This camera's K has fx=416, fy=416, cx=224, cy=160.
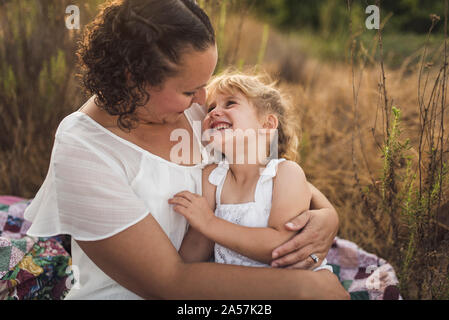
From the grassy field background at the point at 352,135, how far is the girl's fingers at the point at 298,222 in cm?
42

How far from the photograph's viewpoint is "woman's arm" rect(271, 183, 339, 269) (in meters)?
1.54

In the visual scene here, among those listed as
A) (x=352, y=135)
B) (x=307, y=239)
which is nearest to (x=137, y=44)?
(x=307, y=239)

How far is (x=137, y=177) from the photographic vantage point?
4.91 ft

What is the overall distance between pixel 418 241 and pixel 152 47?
1512 millimetres

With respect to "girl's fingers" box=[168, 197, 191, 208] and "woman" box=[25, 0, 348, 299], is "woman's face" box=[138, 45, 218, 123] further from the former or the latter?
"girl's fingers" box=[168, 197, 191, 208]

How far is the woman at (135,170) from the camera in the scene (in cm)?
136

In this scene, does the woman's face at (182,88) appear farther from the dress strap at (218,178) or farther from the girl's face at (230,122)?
the dress strap at (218,178)

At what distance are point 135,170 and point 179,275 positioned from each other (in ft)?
1.33

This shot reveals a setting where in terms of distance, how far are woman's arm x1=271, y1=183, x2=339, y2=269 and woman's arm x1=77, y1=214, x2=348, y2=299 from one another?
4.8 inches

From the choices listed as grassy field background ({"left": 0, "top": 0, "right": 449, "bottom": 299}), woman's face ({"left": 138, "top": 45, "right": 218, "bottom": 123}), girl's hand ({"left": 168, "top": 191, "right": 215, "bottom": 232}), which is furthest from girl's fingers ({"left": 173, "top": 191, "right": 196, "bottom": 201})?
grassy field background ({"left": 0, "top": 0, "right": 449, "bottom": 299})
